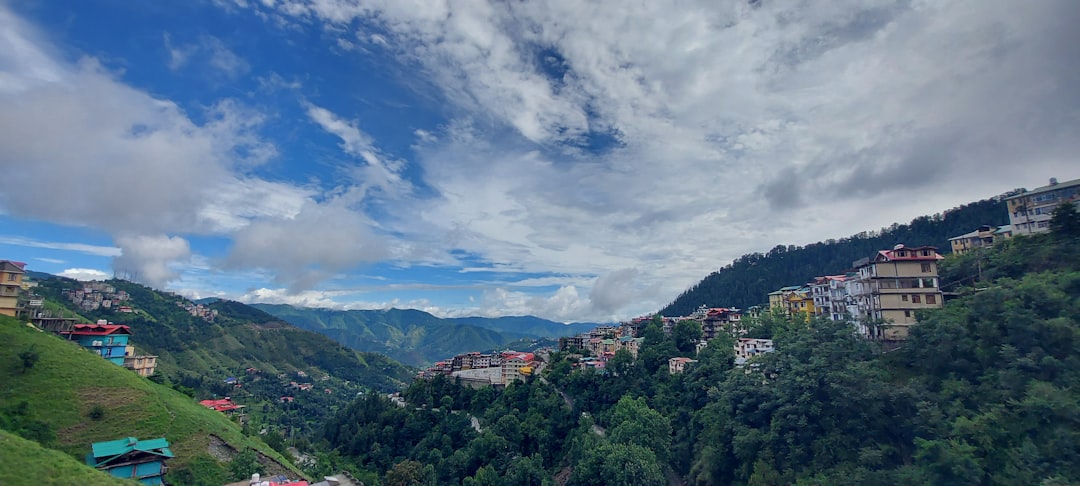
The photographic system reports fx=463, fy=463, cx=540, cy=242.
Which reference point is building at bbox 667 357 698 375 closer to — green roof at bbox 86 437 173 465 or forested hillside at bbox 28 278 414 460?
green roof at bbox 86 437 173 465

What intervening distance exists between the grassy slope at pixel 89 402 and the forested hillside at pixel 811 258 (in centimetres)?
9891

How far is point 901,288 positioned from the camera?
123ft

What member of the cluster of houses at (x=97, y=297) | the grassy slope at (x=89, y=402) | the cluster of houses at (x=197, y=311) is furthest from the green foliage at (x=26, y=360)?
the cluster of houses at (x=197, y=311)

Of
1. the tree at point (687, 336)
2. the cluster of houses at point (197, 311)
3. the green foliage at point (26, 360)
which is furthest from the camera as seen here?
the cluster of houses at point (197, 311)

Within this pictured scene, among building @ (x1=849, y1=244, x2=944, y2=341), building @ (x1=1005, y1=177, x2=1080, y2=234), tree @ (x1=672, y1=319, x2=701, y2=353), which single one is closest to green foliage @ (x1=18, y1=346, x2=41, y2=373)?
tree @ (x1=672, y1=319, x2=701, y2=353)

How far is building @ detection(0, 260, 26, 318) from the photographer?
43.4m

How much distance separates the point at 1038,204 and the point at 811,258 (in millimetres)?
73662

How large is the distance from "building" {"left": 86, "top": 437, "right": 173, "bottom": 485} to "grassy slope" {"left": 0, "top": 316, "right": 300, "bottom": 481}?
48.5 inches

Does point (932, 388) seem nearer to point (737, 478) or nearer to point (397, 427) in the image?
point (737, 478)

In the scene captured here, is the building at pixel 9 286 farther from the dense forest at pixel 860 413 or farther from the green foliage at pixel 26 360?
the dense forest at pixel 860 413

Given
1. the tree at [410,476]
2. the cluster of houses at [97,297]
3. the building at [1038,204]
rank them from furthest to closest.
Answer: the cluster of houses at [97,297]
the tree at [410,476]
the building at [1038,204]

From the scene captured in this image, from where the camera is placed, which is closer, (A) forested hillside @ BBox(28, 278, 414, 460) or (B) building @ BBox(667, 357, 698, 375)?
(B) building @ BBox(667, 357, 698, 375)

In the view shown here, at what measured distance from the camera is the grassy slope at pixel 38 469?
20109 millimetres

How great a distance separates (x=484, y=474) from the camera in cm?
4531
